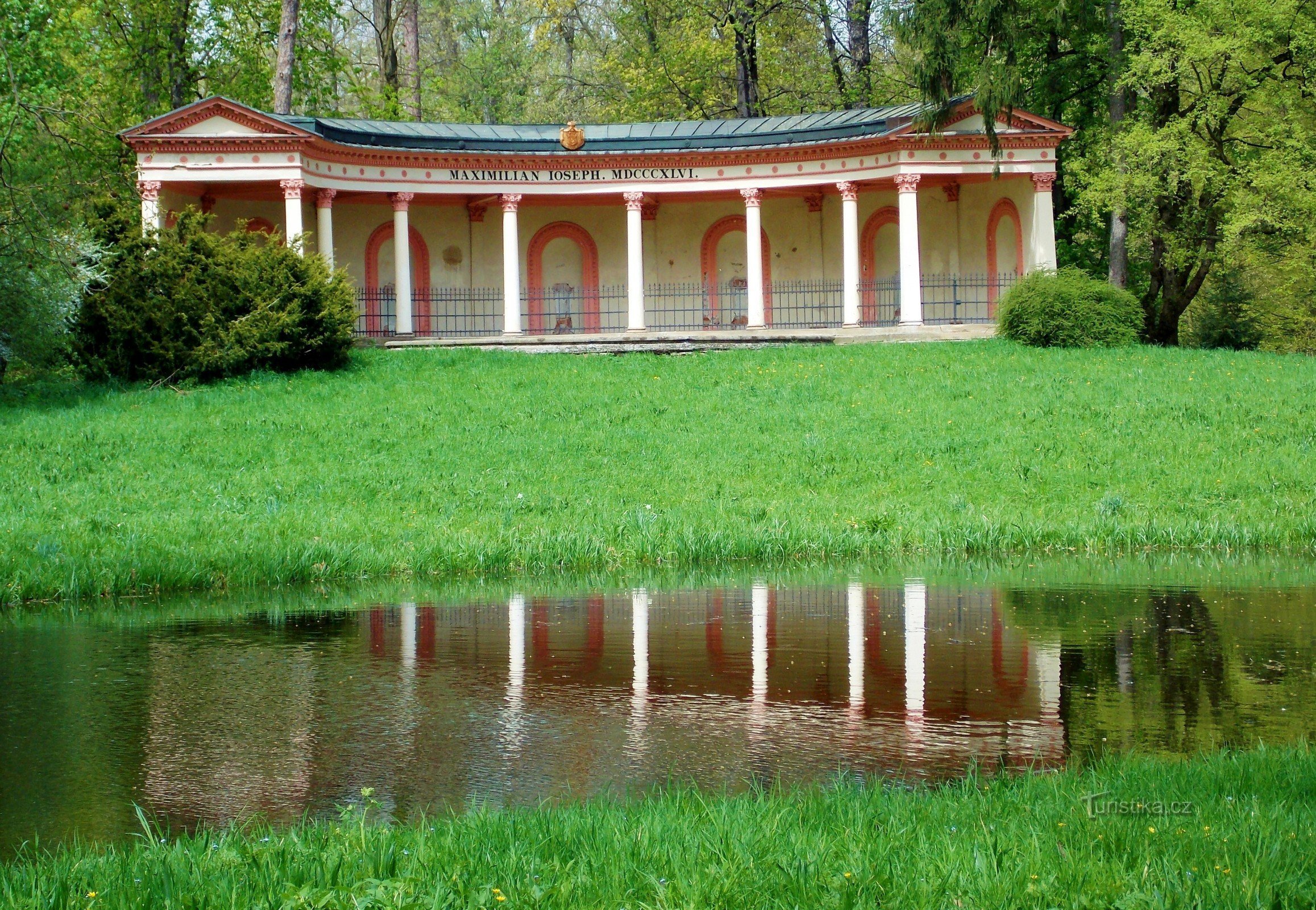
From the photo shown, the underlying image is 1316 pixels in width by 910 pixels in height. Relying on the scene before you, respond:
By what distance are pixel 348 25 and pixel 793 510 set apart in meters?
38.8

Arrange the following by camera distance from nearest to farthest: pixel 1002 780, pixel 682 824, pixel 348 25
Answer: pixel 682 824, pixel 1002 780, pixel 348 25

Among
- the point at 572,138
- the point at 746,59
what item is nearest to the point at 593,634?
the point at 572,138

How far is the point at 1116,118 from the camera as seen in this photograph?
36188 millimetres

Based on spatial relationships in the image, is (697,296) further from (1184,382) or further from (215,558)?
(215,558)

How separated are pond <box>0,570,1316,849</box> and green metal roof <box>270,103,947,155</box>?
25.2 meters

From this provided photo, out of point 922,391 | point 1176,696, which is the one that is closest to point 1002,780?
point 1176,696

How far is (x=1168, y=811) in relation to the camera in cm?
525

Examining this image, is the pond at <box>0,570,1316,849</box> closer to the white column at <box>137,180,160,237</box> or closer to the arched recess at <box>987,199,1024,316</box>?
the white column at <box>137,180,160,237</box>

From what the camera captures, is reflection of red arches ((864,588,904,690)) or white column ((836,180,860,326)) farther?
white column ((836,180,860,326))

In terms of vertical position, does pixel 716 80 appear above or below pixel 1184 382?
above

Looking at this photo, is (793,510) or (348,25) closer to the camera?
(793,510)

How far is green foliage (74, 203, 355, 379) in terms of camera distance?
27.8 meters

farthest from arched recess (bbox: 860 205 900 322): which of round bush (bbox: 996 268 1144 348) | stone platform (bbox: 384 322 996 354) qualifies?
round bush (bbox: 996 268 1144 348)

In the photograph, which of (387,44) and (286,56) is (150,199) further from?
(387,44)
